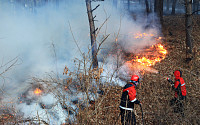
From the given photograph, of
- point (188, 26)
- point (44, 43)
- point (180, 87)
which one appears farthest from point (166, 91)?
point (44, 43)

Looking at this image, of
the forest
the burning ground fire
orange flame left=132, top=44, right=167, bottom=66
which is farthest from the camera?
orange flame left=132, top=44, right=167, bottom=66

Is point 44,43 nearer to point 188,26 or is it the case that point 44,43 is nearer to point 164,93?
point 164,93

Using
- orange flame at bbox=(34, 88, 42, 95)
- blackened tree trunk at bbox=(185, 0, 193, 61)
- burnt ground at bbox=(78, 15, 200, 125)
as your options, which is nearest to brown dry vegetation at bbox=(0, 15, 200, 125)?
burnt ground at bbox=(78, 15, 200, 125)

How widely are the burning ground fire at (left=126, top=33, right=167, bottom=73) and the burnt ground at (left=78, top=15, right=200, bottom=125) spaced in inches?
15.1

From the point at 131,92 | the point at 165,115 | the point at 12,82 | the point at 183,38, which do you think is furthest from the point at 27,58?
the point at 183,38

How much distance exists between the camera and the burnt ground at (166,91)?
5039 mm

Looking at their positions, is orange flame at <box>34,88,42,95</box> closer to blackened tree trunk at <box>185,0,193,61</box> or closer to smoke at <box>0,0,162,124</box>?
smoke at <box>0,0,162,124</box>

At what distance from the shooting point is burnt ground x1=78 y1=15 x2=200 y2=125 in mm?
5039

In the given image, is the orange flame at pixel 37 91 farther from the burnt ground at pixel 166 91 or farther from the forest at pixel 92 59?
the burnt ground at pixel 166 91

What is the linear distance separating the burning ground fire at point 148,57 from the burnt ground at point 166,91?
1.26 ft

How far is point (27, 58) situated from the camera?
11.4 metres

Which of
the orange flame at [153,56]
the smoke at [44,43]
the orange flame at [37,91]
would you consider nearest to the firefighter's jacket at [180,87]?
the smoke at [44,43]

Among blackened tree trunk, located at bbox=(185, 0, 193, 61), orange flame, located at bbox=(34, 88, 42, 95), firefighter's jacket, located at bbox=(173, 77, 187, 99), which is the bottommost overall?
orange flame, located at bbox=(34, 88, 42, 95)

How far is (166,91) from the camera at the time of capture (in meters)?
7.77
